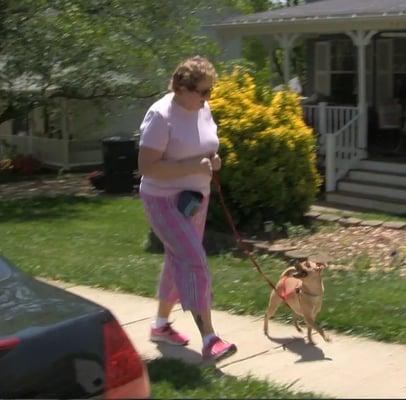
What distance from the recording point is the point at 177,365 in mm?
5301

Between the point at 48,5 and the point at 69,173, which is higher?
the point at 48,5

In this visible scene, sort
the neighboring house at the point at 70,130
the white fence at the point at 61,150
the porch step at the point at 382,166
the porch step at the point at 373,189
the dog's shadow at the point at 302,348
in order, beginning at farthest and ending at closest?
1. the white fence at the point at 61,150
2. the neighboring house at the point at 70,130
3. the porch step at the point at 382,166
4. the porch step at the point at 373,189
5. the dog's shadow at the point at 302,348

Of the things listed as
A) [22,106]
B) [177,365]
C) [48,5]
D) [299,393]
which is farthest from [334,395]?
[22,106]

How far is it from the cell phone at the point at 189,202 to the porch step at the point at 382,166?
9851mm

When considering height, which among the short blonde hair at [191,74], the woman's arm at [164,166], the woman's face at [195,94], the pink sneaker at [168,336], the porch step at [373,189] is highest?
the short blonde hair at [191,74]

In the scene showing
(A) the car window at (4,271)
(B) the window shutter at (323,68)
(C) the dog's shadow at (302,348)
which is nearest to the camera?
(A) the car window at (4,271)

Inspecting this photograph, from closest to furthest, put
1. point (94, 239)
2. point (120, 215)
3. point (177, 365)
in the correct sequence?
point (177, 365) < point (94, 239) < point (120, 215)

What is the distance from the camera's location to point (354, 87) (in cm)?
1817

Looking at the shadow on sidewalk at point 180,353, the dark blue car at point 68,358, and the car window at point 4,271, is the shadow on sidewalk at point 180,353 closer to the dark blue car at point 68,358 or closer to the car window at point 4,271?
the car window at point 4,271

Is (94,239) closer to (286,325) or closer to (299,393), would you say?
(286,325)

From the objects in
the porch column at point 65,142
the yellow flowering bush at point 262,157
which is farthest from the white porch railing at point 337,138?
the porch column at point 65,142

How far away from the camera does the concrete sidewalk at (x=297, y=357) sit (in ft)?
16.4

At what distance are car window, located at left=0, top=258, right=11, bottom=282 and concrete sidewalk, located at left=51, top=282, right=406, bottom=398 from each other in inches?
49.1

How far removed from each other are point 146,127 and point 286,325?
1.81 m
